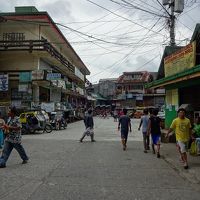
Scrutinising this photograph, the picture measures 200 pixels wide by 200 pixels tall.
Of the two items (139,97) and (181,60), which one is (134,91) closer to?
(139,97)

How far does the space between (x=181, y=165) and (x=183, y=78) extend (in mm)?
3943

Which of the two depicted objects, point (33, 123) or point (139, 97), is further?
point (139, 97)

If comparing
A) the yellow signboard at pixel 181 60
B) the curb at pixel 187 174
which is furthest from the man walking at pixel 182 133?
the yellow signboard at pixel 181 60

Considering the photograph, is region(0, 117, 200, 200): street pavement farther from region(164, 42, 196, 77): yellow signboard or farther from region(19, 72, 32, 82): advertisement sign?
region(19, 72, 32, 82): advertisement sign

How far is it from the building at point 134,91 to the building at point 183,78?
198 feet

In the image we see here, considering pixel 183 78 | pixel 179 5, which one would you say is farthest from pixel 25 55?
pixel 183 78

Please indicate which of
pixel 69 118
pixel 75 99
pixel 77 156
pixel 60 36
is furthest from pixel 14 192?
pixel 75 99

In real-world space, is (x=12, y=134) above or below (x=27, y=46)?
below

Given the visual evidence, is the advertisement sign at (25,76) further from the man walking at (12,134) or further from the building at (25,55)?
the man walking at (12,134)

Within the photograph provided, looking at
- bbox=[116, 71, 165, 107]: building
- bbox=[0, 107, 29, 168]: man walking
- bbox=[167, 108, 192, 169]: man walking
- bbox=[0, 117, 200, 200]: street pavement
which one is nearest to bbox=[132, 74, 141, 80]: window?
bbox=[116, 71, 165, 107]: building

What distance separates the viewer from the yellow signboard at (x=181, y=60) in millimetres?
15789

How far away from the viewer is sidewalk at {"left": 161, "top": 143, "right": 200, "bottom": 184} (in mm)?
10461

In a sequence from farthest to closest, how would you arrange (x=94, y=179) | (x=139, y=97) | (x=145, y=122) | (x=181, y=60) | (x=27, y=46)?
1. (x=139, y=97)
2. (x=27, y=46)
3. (x=181, y=60)
4. (x=145, y=122)
5. (x=94, y=179)

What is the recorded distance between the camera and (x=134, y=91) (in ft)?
283
